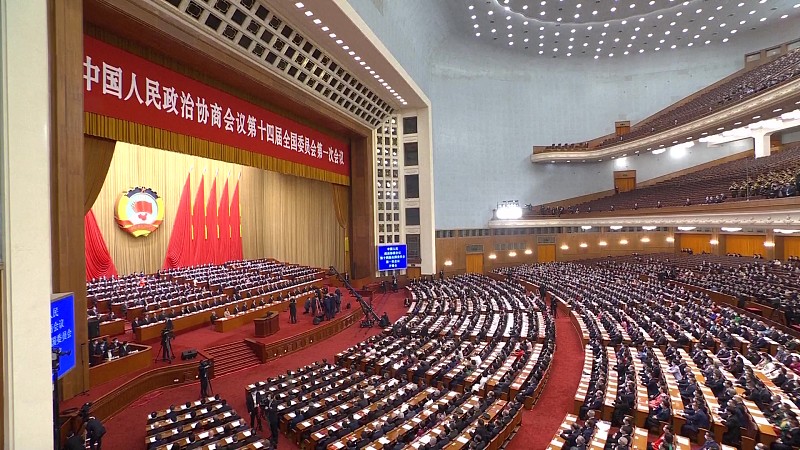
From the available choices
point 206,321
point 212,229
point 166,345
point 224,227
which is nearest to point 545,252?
point 224,227

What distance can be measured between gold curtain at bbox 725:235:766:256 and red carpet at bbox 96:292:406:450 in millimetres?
20959

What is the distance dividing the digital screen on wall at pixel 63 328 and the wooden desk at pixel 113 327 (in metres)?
5.64

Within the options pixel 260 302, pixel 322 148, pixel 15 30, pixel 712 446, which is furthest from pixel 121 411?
pixel 322 148

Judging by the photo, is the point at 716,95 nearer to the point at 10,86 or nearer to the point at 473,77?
the point at 473,77

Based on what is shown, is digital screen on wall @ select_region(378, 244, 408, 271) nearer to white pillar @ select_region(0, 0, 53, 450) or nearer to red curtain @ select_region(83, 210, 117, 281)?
red curtain @ select_region(83, 210, 117, 281)

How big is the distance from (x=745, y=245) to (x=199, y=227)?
1123 inches

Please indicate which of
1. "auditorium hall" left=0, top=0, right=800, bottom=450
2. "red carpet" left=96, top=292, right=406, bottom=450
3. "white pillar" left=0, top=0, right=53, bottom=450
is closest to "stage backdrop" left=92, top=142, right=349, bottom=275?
"auditorium hall" left=0, top=0, right=800, bottom=450

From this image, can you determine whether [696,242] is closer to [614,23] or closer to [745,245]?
[745,245]

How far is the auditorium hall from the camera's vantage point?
627cm

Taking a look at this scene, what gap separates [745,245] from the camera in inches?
912

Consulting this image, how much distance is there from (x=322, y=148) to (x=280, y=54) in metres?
5.78

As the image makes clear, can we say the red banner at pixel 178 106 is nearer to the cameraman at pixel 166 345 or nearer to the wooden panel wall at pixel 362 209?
the wooden panel wall at pixel 362 209

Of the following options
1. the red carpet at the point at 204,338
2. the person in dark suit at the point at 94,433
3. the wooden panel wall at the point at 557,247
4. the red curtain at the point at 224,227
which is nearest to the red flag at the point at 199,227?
the red curtain at the point at 224,227

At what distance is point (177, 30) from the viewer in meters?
10.4
